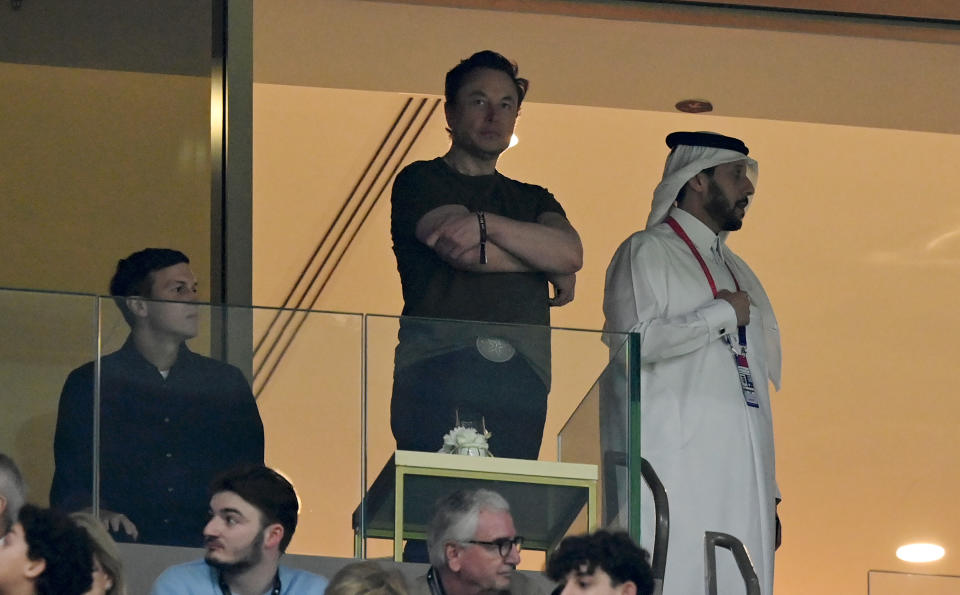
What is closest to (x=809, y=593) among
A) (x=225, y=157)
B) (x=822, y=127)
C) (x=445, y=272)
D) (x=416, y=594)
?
(x=822, y=127)

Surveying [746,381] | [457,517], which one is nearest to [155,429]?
[457,517]

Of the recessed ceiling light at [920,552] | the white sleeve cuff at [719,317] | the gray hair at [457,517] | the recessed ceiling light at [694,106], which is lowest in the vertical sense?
the recessed ceiling light at [920,552]

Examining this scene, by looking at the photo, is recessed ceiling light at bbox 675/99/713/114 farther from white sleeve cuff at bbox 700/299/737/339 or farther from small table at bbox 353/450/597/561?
small table at bbox 353/450/597/561

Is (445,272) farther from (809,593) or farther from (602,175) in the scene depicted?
(809,593)

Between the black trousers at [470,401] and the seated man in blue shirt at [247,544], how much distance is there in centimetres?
30

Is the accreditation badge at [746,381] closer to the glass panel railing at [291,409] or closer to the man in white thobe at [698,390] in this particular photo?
the man in white thobe at [698,390]

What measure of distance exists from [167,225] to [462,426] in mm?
2189

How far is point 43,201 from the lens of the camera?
23.0ft

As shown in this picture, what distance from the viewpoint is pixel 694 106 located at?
8.69m

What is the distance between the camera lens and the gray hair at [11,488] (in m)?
4.73

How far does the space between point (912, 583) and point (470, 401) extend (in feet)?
17.1

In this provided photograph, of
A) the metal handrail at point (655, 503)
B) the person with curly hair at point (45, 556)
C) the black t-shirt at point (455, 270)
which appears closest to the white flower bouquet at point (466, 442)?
the metal handrail at point (655, 503)

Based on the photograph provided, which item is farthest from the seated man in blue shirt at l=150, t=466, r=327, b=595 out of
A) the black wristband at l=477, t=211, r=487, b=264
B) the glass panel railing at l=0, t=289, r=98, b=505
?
the black wristband at l=477, t=211, r=487, b=264

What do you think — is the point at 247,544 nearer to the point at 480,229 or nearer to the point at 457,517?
the point at 457,517
